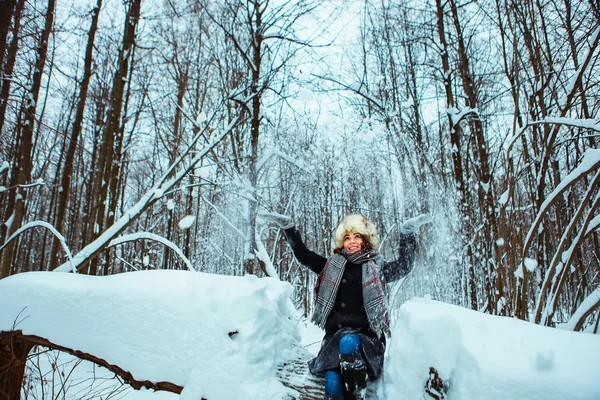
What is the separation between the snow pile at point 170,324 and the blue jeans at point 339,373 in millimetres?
238

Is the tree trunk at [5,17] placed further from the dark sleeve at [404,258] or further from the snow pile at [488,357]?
the snow pile at [488,357]

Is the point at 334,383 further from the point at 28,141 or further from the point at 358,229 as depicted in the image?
Result: the point at 28,141

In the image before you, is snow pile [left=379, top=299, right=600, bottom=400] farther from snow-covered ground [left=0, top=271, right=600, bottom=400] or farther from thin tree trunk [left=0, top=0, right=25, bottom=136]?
thin tree trunk [left=0, top=0, right=25, bottom=136]

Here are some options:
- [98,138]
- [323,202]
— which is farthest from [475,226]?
[98,138]

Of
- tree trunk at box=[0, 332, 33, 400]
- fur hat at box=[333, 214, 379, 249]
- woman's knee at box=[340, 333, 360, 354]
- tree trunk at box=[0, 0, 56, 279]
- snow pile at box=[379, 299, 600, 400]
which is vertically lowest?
tree trunk at box=[0, 332, 33, 400]

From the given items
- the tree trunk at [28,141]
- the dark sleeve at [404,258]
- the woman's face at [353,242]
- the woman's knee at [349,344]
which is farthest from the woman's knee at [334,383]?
the tree trunk at [28,141]

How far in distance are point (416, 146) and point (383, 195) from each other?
1626 mm

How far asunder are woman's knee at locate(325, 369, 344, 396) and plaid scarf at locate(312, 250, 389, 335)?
0.35 metres

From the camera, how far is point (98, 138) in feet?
27.8

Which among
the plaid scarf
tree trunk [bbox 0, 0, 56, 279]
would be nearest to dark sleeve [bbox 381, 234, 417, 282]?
the plaid scarf

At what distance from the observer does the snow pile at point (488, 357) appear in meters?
0.94

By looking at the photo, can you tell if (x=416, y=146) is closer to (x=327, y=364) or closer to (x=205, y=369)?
(x=327, y=364)

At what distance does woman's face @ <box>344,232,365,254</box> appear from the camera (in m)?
2.22

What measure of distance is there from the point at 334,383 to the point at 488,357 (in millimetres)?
818
